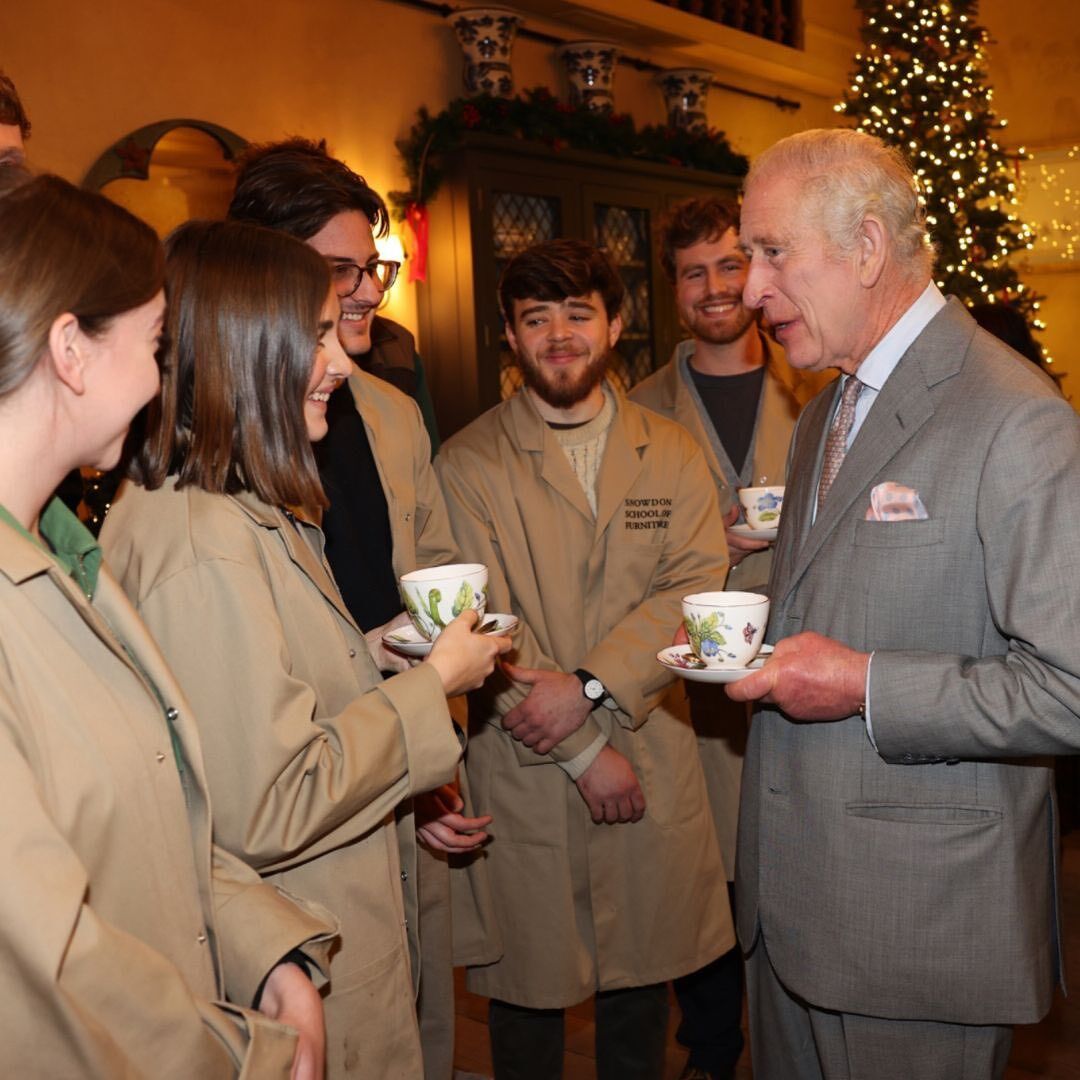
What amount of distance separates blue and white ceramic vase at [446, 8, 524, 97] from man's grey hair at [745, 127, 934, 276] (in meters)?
3.84

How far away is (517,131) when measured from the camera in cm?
529

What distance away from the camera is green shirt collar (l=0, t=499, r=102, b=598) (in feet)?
4.02

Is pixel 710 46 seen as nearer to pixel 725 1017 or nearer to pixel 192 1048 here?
pixel 725 1017

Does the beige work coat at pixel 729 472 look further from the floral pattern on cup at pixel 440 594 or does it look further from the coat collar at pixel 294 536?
the coat collar at pixel 294 536

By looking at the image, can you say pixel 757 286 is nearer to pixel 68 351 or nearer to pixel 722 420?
pixel 68 351

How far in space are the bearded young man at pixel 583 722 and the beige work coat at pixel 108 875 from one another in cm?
115

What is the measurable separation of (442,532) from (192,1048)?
50.9 inches

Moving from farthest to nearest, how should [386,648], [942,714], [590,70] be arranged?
1. [590,70]
2. [386,648]
3. [942,714]

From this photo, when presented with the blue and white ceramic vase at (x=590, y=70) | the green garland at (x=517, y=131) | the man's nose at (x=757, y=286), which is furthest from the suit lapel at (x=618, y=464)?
the blue and white ceramic vase at (x=590, y=70)

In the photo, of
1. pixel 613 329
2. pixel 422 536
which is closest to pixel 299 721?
pixel 422 536

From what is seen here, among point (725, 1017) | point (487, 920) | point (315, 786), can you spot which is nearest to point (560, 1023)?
point (487, 920)

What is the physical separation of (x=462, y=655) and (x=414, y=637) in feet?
0.54

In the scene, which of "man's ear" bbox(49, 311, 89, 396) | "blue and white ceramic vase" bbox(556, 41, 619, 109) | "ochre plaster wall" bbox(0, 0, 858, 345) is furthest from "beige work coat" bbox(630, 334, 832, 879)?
"blue and white ceramic vase" bbox(556, 41, 619, 109)

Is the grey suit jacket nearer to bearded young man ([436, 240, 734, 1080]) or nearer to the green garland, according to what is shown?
bearded young man ([436, 240, 734, 1080])
